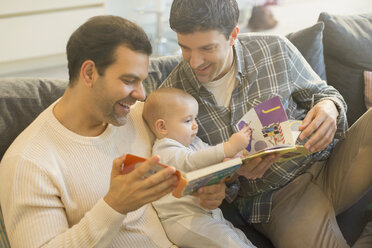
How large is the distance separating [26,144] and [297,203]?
120 centimetres

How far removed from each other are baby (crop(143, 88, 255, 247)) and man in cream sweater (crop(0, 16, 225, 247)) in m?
0.07

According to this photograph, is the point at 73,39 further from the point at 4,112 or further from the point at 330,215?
the point at 330,215

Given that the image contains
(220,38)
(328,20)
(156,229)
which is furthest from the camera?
(328,20)

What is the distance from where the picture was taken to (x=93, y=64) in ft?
4.42

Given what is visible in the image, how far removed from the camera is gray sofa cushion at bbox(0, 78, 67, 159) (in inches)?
60.4

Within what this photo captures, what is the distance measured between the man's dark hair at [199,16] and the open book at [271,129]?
1.26 ft

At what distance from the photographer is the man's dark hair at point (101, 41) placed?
4.39 feet

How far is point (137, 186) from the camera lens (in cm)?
113

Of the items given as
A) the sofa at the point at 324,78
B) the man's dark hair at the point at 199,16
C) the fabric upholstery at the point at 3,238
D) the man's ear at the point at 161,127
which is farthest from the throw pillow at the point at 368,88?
the fabric upholstery at the point at 3,238

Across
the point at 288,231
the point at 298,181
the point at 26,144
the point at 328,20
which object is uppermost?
the point at 328,20

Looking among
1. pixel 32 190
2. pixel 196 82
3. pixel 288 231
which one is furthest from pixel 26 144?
pixel 288 231

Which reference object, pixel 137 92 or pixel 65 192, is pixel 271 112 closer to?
pixel 137 92

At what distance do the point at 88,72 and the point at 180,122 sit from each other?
42cm

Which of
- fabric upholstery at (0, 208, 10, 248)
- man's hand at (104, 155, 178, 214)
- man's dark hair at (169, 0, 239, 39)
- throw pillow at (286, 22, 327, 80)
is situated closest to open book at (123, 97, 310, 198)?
man's hand at (104, 155, 178, 214)
